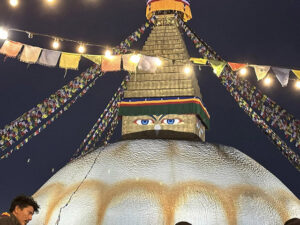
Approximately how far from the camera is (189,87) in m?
12.2

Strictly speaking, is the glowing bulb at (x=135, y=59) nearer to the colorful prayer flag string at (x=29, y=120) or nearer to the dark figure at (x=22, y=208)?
the colorful prayer flag string at (x=29, y=120)

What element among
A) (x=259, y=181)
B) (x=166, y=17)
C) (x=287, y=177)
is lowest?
(x=287, y=177)

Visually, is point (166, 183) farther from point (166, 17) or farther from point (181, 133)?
point (166, 17)

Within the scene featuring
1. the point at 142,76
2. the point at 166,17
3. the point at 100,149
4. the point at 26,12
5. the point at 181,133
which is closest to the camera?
the point at 100,149

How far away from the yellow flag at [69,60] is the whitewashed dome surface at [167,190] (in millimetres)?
2150

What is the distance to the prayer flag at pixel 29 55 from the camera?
376 inches

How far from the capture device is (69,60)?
32.2 feet

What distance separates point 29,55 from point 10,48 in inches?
15.5

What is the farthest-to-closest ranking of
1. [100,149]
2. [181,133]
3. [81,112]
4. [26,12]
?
[81,112], [26,12], [181,133], [100,149]

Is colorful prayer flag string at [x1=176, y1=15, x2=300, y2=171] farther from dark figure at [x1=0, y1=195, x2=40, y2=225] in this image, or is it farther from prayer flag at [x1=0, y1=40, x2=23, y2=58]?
dark figure at [x1=0, y1=195, x2=40, y2=225]

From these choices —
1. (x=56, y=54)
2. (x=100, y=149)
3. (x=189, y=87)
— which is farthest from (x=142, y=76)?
(x=56, y=54)

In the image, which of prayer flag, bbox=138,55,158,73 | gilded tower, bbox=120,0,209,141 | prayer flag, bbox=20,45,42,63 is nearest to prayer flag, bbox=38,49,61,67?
prayer flag, bbox=20,45,42,63

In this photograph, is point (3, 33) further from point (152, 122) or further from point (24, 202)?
point (24, 202)

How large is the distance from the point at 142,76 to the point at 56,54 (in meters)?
3.33
